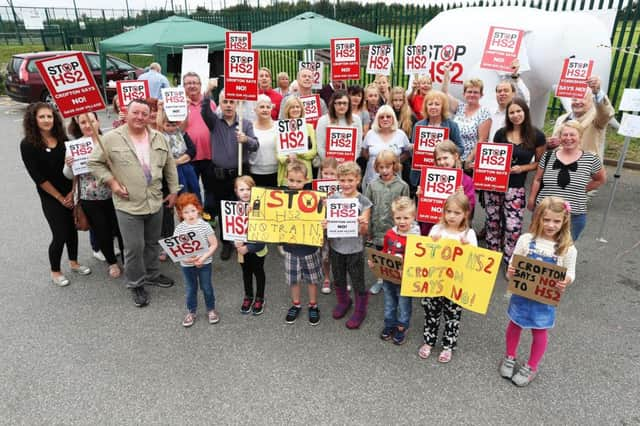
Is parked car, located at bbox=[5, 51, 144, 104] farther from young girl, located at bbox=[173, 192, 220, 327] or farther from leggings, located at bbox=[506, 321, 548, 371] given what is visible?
leggings, located at bbox=[506, 321, 548, 371]

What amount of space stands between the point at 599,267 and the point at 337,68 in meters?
4.40

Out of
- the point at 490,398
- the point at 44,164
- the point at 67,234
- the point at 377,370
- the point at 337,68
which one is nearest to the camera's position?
the point at 490,398

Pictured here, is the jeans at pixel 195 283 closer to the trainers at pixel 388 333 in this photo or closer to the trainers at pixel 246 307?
the trainers at pixel 246 307

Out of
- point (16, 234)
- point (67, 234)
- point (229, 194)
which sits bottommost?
point (16, 234)

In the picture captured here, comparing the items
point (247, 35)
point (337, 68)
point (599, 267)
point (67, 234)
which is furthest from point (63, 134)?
point (599, 267)

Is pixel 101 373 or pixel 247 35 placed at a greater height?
pixel 247 35

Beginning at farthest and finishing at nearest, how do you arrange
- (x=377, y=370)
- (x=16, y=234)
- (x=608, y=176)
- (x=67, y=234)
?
(x=608, y=176)
(x=16, y=234)
(x=67, y=234)
(x=377, y=370)

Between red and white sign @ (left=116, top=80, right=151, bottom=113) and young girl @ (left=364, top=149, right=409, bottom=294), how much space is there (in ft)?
10.4

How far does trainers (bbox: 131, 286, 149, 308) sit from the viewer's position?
445 cm

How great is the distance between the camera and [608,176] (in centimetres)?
778

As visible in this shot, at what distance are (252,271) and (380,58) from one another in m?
4.14

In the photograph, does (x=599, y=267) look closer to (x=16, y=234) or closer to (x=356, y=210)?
(x=356, y=210)

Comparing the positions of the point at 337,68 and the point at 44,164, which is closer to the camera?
the point at 44,164

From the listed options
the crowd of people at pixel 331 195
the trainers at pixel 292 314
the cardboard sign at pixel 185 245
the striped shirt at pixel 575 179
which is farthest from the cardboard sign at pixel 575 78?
the cardboard sign at pixel 185 245
